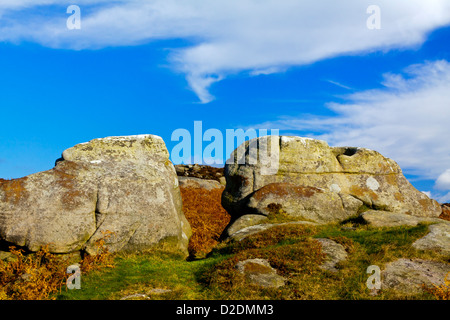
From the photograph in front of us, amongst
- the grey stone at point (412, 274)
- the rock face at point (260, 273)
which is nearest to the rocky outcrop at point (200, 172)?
the rock face at point (260, 273)

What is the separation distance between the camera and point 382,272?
13.1 metres

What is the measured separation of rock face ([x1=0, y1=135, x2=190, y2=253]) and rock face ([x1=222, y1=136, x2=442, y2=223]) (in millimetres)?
5084

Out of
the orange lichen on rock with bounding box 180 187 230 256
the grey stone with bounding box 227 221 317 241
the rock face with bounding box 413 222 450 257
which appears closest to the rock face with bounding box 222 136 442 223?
the orange lichen on rock with bounding box 180 187 230 256

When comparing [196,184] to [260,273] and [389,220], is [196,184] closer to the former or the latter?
[389,220]

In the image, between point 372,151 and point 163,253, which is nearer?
point 163,253

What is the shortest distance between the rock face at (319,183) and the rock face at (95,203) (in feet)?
16.7

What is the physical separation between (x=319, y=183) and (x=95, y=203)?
40.8 feet

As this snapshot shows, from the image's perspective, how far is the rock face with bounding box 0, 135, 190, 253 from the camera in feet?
54.0

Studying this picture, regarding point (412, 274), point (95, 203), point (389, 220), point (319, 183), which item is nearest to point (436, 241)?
point (412, 274)

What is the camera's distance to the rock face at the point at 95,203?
54.0ft

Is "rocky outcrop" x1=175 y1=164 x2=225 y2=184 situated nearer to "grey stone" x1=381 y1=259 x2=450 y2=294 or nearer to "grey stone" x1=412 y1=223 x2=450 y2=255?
"grey stone" x1=412 y1=223 x2=450 y2=255
